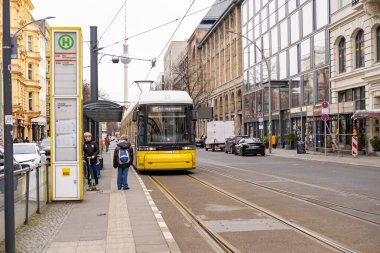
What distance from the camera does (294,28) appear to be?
47594 millimetres

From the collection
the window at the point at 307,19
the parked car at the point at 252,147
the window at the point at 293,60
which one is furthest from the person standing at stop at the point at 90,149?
the window at the point at 293,60

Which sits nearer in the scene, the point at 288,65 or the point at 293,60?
the point at 293,60

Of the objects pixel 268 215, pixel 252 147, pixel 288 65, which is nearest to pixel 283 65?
pixel 288 65

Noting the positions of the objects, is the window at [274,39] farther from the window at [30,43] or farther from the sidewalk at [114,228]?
the sidewalk at [114,228]

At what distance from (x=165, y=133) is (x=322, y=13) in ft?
80.1

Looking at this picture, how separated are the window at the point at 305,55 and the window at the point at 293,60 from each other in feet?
4.44

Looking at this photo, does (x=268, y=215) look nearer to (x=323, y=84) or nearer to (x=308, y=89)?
(x=323, y=84)

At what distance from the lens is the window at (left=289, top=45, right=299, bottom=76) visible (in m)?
47.2

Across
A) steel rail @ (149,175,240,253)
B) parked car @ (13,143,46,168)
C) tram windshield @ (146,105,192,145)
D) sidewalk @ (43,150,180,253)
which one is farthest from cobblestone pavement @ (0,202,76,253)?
parked car @ (13,143,46,168)

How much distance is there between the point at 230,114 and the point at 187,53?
3229 cm

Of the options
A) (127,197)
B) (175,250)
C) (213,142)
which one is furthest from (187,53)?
(175,250)

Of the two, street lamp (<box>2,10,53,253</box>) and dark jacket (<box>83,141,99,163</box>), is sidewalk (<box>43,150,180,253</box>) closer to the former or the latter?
street lamp (<box>2,10,53,253</box>)

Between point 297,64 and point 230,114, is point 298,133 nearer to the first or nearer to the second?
point 297,64

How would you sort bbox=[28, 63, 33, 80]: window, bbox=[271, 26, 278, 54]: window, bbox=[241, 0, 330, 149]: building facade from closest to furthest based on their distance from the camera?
bbox=[241, 0, 330, 149]: building facade → bbox=[271, 26, 278, 54]: window → bbox=[28, 63, 33, 80]: window
